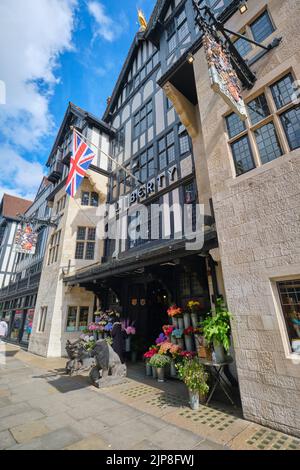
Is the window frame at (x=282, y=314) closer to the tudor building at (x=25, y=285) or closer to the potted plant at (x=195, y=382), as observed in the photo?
the potted plant at (x=195, y=382)

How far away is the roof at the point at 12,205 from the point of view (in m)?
28.5

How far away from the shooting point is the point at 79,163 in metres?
10.5

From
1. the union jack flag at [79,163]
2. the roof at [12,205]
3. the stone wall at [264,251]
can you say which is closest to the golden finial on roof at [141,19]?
the union jack flag at [79,163]

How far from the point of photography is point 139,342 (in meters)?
9.02

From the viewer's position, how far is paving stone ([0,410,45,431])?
12.7 ft

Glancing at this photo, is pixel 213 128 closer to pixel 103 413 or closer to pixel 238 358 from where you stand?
pixel 238 358

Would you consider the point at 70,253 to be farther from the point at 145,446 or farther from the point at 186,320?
the point at 145,446

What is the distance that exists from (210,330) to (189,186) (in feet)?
18.6

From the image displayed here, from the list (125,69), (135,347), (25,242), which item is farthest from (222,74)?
(25,242)

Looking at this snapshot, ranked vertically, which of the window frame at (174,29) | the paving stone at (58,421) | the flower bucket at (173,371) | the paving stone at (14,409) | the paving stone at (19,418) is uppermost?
the window frame at (174,29)

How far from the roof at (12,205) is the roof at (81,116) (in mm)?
12610

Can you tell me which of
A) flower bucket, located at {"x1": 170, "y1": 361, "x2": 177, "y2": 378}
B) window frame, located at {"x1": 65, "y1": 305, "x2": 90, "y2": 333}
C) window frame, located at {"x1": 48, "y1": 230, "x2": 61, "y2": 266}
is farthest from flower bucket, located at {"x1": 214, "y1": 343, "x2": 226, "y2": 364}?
window frame, located at {"x1": 48, "y1": 230, "x2": 61, "y2": 266}

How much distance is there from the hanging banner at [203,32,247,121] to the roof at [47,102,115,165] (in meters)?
11.9

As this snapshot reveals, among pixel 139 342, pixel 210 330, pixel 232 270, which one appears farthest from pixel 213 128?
pixel 139 342
